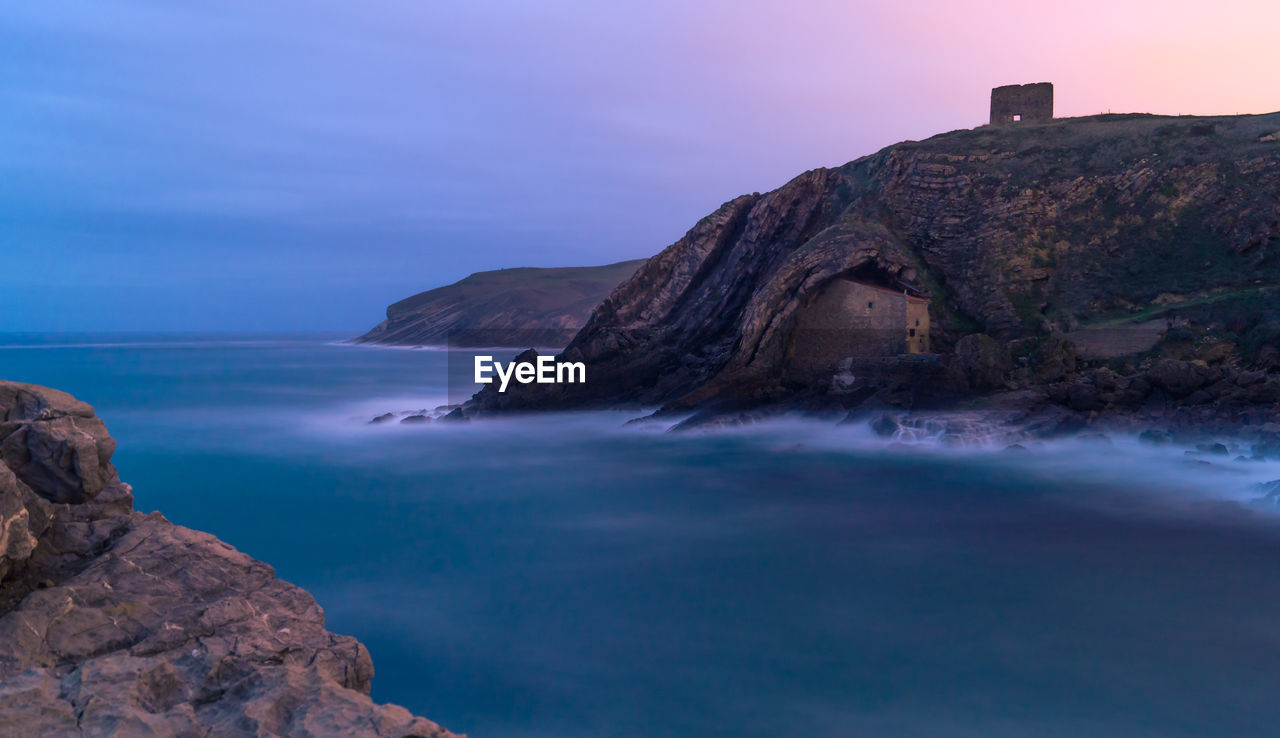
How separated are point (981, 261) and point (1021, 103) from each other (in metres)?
12.3

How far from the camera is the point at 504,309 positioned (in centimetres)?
11919

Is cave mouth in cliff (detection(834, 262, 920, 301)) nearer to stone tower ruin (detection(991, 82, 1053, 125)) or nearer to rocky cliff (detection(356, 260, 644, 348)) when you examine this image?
stone tower ruin (detection(991, 82, 1053, 125))

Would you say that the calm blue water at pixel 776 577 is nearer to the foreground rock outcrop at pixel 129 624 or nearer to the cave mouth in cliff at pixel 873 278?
the foreground rock outcrop at pixel 129 624

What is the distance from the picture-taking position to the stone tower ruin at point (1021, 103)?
121ft

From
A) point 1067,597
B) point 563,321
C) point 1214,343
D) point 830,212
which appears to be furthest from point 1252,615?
point 563,321

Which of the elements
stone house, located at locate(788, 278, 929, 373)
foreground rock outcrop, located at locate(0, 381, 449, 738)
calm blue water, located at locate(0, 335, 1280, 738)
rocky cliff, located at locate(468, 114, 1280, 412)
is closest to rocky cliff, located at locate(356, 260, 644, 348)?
rocky cliff, located at locate(468, 114, 1280, 412)

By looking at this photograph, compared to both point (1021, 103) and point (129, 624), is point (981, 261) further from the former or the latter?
point (129, 624)

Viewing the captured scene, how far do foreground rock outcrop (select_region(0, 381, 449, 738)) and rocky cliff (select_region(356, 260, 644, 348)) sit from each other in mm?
98718

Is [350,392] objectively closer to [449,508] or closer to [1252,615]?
[449,508]

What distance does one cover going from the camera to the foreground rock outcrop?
13.1 feet

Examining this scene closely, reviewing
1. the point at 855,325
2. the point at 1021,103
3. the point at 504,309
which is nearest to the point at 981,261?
the point at 855,325

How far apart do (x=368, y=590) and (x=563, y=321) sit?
103 m

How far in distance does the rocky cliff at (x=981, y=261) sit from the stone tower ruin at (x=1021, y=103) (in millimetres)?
1969

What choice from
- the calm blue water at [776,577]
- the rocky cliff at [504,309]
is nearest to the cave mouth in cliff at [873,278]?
the calm blue water at [776,577]
